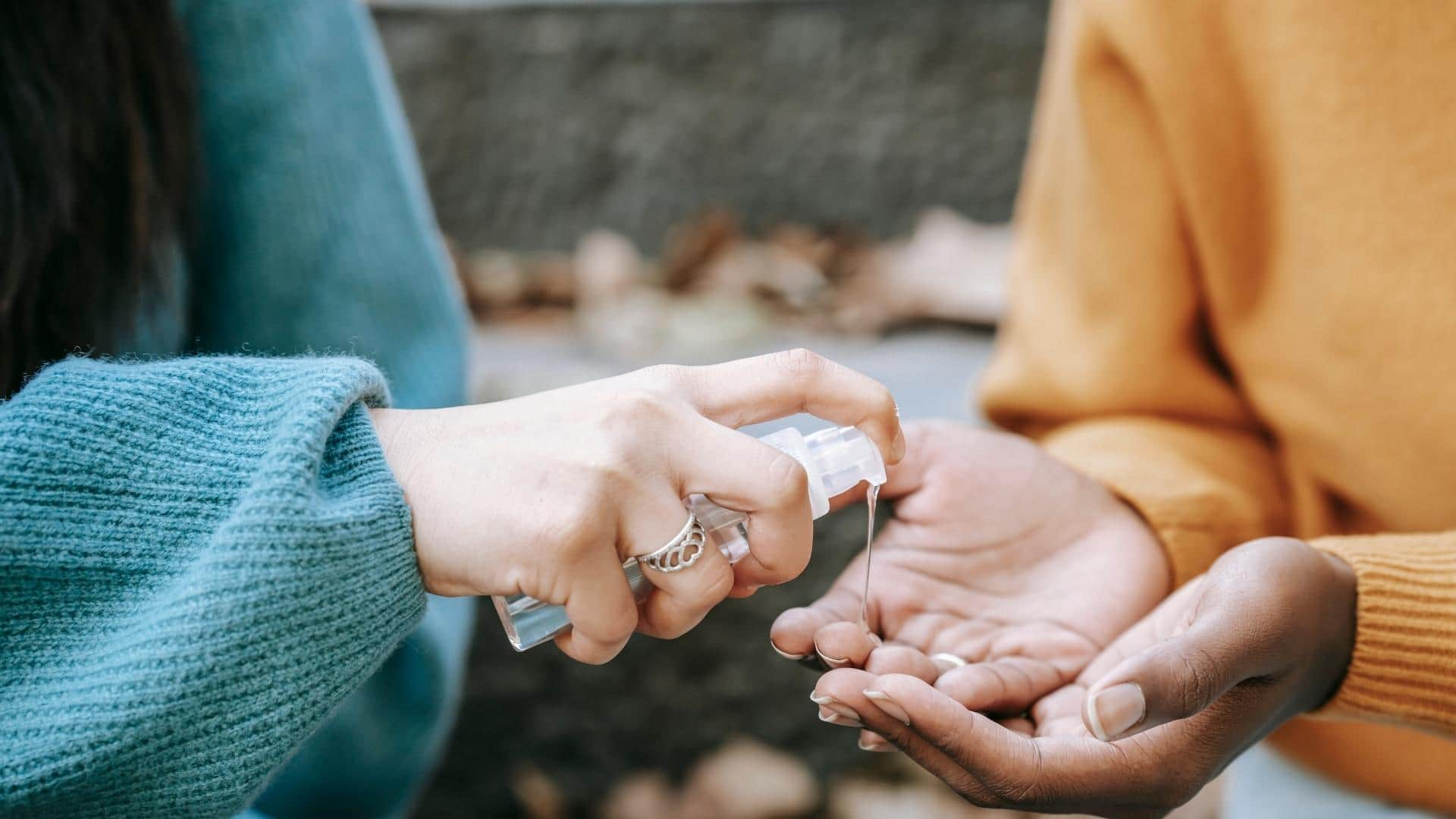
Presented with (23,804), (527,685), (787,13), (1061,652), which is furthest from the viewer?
(787,13)

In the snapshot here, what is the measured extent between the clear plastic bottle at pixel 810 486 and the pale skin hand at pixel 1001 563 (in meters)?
0.09

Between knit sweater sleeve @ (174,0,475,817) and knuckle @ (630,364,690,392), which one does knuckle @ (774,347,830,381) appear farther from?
knit sweater sleeve @ (174,0,475,817)

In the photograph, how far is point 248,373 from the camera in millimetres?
536

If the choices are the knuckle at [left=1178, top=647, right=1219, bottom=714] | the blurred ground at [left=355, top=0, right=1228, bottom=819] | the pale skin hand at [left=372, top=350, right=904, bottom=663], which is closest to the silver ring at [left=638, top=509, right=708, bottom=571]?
the pale skin hand at [left=372, top=350, right=904, bottom=663]

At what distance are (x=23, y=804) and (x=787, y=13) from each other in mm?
1174

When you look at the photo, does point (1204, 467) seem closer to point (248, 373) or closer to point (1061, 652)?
point (1061, 652)

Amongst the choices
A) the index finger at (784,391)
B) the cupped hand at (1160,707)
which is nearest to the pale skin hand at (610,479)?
the index finger at (784,391)

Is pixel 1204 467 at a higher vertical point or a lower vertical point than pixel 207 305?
lower

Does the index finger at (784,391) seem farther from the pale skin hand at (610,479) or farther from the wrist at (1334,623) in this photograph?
the wrist at (1334,623)

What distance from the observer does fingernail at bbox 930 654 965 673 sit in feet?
2.08

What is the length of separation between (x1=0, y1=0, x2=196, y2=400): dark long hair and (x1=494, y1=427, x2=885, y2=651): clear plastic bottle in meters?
0.39

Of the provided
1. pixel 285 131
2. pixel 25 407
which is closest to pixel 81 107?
pixel 285 131

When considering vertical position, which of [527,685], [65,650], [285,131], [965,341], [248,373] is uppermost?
[285,131]

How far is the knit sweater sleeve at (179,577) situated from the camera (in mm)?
476
